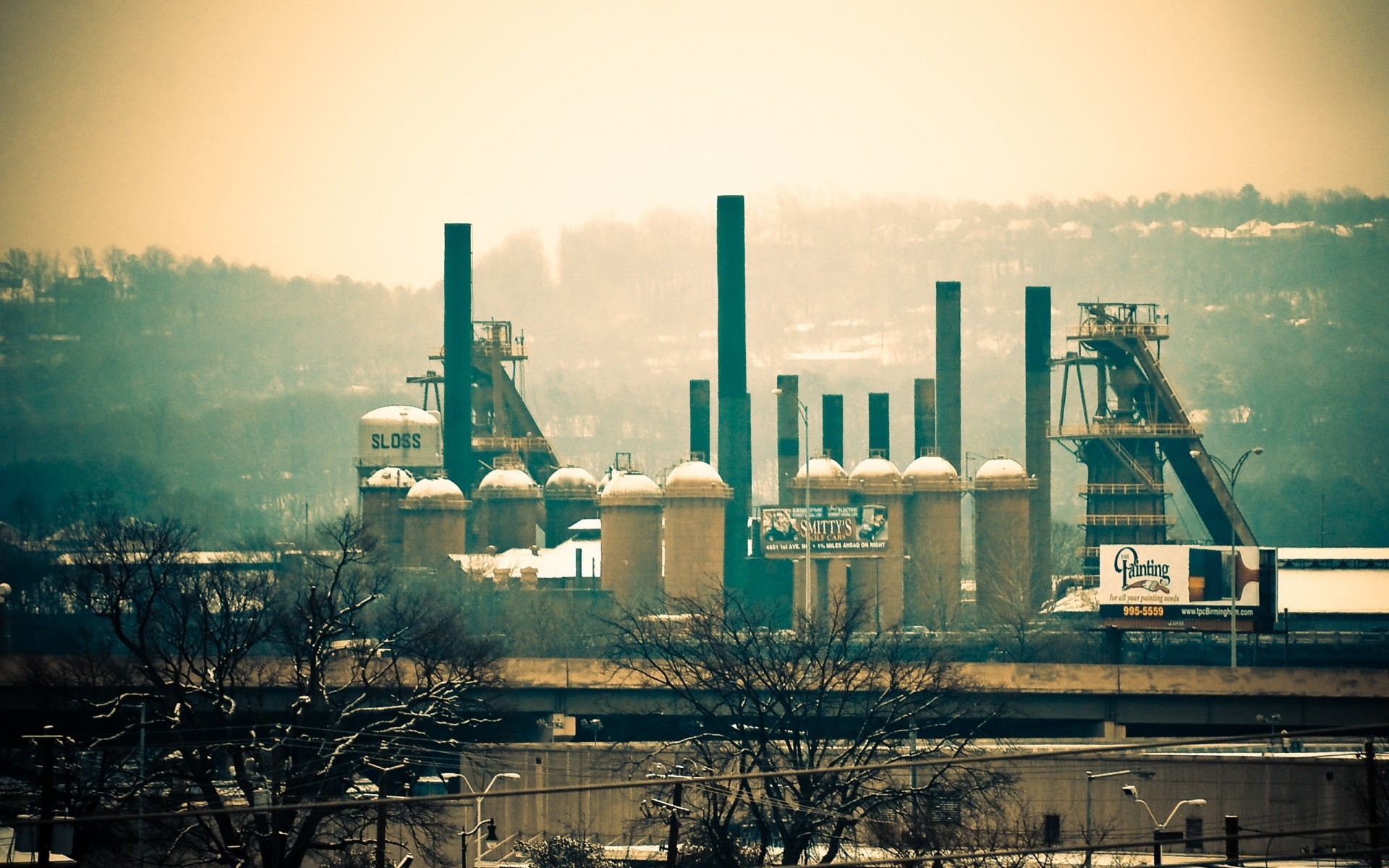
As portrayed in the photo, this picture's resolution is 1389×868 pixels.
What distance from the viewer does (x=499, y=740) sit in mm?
57406

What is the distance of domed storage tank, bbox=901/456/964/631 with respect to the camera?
105 m

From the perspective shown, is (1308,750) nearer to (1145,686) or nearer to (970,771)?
(1145,686)

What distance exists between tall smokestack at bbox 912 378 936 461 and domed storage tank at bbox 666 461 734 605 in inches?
807

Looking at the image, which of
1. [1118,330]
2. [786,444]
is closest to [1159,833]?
[1118,330]

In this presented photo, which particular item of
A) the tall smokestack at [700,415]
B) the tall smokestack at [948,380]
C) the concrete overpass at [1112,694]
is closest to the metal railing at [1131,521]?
the tall smokestack at [948,380]

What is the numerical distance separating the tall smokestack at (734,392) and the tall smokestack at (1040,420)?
17.1 meters

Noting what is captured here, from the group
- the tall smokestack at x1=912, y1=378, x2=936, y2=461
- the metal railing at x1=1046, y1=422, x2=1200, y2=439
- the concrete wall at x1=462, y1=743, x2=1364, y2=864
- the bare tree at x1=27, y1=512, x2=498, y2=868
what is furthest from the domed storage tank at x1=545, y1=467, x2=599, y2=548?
the concrete wall at x1=462, y1=743, x2=1364, y2=864

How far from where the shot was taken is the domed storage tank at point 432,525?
363 feet

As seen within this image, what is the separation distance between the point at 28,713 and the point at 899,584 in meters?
51.9

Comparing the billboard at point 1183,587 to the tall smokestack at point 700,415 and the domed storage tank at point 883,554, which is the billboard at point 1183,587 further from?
the tall smokestack at point 700,415

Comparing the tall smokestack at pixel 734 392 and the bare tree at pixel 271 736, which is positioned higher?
the tall smokestack at pixel 734 392

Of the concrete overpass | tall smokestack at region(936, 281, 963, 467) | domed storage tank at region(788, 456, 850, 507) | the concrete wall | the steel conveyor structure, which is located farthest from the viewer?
tall smokestack at region(936, 281, 963, 467)

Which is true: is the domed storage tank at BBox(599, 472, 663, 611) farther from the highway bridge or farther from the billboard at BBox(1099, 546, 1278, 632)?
the highway bridge

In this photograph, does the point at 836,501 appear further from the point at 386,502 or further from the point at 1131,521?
the point at 386,502
